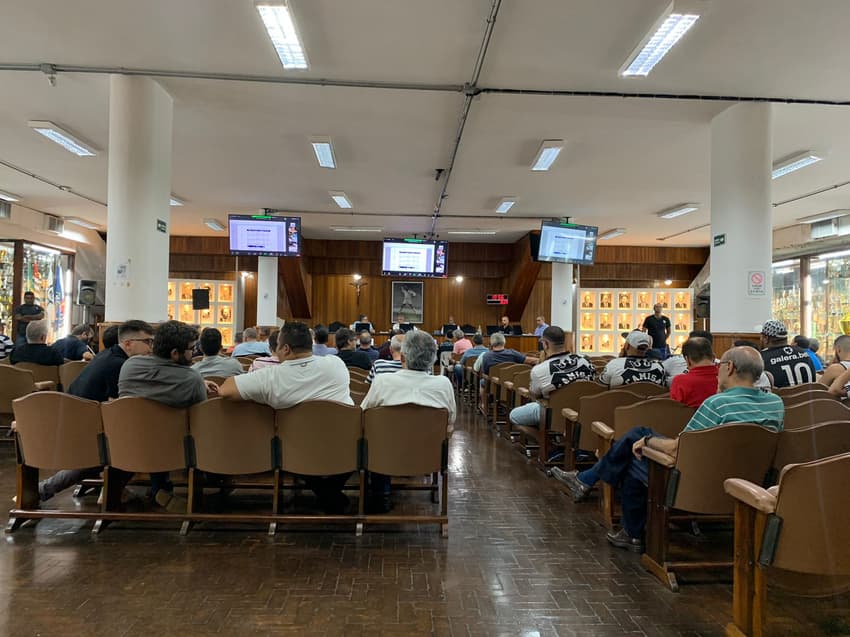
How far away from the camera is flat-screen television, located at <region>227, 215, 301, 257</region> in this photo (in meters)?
10.4

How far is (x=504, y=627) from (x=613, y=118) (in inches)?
252

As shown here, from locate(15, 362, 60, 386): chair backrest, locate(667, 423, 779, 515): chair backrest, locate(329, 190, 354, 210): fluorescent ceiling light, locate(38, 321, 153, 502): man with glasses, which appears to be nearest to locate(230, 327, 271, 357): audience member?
locate(15, 362, 60, 386): chair backrest

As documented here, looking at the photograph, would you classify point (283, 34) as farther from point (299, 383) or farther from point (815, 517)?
point (815, 517)

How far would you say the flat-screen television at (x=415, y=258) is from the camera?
13.3 meters

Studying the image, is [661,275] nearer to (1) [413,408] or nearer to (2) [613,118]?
(2) [613,118]

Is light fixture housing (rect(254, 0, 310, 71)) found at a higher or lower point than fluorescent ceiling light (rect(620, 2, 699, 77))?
lower

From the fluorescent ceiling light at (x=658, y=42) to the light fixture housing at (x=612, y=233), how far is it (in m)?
9.58

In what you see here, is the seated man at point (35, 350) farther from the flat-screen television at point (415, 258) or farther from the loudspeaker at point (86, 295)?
the loudspeaker at point (86, 295)

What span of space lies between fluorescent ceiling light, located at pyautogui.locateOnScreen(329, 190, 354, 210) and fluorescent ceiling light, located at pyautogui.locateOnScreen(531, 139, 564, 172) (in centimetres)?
412

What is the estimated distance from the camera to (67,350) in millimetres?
6797

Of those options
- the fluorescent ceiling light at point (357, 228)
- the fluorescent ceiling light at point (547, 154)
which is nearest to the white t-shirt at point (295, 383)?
the fluorescent ceiling light at point (547, 154)

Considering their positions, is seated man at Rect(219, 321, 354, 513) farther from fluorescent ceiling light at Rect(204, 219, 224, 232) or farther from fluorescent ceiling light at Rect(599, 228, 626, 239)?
fluorescent ceiling light at Rect(599, 228, 626, 239)

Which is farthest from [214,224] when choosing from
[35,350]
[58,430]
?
[58,430]

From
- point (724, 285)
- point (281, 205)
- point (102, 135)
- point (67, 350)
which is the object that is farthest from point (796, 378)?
point (281, 205)
